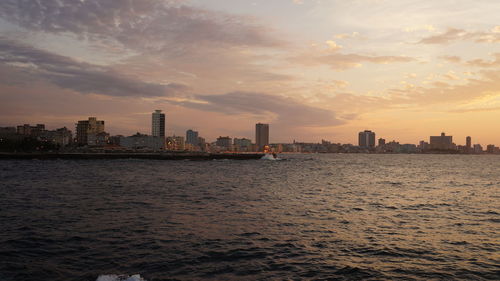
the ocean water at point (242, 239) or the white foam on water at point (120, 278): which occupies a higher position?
the white foam on water at point (120, 278)

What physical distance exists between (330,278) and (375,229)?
38.0 feet

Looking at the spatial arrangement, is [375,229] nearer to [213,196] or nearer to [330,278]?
[330,278]

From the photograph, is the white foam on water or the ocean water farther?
the ocean water

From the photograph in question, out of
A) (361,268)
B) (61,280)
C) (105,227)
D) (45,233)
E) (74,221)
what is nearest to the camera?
(61,280)

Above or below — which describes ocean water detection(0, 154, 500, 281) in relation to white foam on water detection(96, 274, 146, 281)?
below

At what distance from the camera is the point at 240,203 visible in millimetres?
38000

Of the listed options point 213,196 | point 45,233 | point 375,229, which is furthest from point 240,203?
point 45,233

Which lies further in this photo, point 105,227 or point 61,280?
point 105,227

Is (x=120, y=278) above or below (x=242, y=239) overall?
above

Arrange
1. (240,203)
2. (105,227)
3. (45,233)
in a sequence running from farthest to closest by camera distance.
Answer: (240,203) → (105,227) → (45,233)

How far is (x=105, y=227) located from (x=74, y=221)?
11.3ft

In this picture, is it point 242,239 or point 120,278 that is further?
point 242,239

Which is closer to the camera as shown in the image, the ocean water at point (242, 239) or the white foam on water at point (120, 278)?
the white foam on water at point (120, 278)

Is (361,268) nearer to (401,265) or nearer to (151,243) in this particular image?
(401,265)
